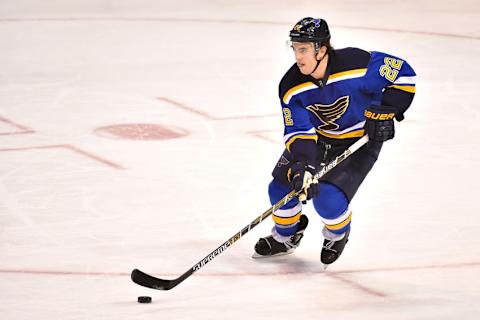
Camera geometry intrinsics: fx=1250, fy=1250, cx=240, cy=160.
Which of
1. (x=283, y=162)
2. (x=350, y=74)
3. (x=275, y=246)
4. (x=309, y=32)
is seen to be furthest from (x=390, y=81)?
(x=275, y=246)

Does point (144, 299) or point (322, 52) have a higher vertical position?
point (322, 52)

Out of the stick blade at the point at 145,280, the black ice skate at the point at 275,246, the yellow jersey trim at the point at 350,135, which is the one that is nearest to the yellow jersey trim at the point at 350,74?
the yellow jersey trim at the point at 350,135

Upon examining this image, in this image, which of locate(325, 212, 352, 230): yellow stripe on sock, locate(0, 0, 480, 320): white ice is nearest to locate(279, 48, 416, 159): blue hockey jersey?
locate(325, 212, 352, 230): yellow stripe on sock

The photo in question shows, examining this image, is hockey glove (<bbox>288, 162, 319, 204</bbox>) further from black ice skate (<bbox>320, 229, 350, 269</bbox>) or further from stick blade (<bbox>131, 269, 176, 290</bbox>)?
stick blade (<bbox>131, 269, 176, 290</bbox>)

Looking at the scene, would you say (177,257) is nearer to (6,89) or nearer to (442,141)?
(442,141)

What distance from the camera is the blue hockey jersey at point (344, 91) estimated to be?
452cm

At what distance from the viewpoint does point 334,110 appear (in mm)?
4566

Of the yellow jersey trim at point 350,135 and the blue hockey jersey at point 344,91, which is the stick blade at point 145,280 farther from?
the yellow jersey trim at point 350,135

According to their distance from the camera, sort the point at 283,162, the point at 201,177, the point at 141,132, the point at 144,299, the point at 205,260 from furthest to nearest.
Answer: the point at 141,132 < the point at 201,177 < the point at 283,162 < the point at 205,260 < the point at 144,299

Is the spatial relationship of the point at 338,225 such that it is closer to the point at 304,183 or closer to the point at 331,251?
the point at 331,251

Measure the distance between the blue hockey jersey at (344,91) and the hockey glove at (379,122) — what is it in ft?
0.26

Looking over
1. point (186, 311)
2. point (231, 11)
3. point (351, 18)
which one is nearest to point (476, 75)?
point (351, 18)

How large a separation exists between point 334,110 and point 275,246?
595mm

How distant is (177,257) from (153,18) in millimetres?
5820
